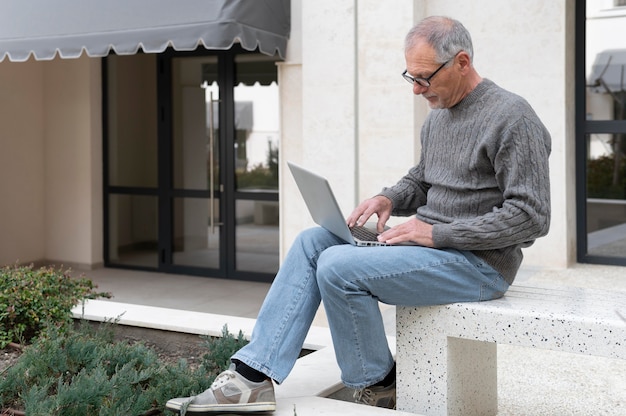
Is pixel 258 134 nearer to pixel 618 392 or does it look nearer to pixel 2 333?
pixel 2 333

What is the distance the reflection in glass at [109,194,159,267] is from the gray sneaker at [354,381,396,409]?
769 centimetres

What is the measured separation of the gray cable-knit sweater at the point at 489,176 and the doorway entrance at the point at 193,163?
639cm

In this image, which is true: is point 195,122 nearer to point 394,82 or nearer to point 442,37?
point 394,82

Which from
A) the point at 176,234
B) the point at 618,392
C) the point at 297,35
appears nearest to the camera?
the point at 618,392

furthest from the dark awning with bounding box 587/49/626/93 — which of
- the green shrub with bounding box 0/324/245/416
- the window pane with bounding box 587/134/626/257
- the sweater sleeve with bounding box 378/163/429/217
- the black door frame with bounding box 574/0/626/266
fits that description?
the green shrub with bounding box 0/324/245/416

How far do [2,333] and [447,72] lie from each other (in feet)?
9.06

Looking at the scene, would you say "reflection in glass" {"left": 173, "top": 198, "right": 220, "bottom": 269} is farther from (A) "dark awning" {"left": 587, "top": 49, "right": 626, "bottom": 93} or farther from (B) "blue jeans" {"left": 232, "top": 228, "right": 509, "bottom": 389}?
(B) "blue jeans" {"left": 232, "top": 228, "right": 509, "bottom": 389}

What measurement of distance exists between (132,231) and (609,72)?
6035 millimetres

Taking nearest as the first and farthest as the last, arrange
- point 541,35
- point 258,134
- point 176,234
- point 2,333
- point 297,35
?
point 2,333 → point 541,35 → point 297,35 → point 258,134 → point 176,234

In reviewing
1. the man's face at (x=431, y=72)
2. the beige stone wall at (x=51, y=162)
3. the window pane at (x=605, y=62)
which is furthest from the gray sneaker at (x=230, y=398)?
the beige stone wall at (x=51, y=162)

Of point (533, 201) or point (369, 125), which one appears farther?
point (369, 125)

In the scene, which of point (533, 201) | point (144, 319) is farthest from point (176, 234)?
point (533, 201)

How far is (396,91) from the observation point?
721 cm

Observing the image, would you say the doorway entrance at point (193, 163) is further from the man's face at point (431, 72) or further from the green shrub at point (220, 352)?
the man's face at point (431, 72)
